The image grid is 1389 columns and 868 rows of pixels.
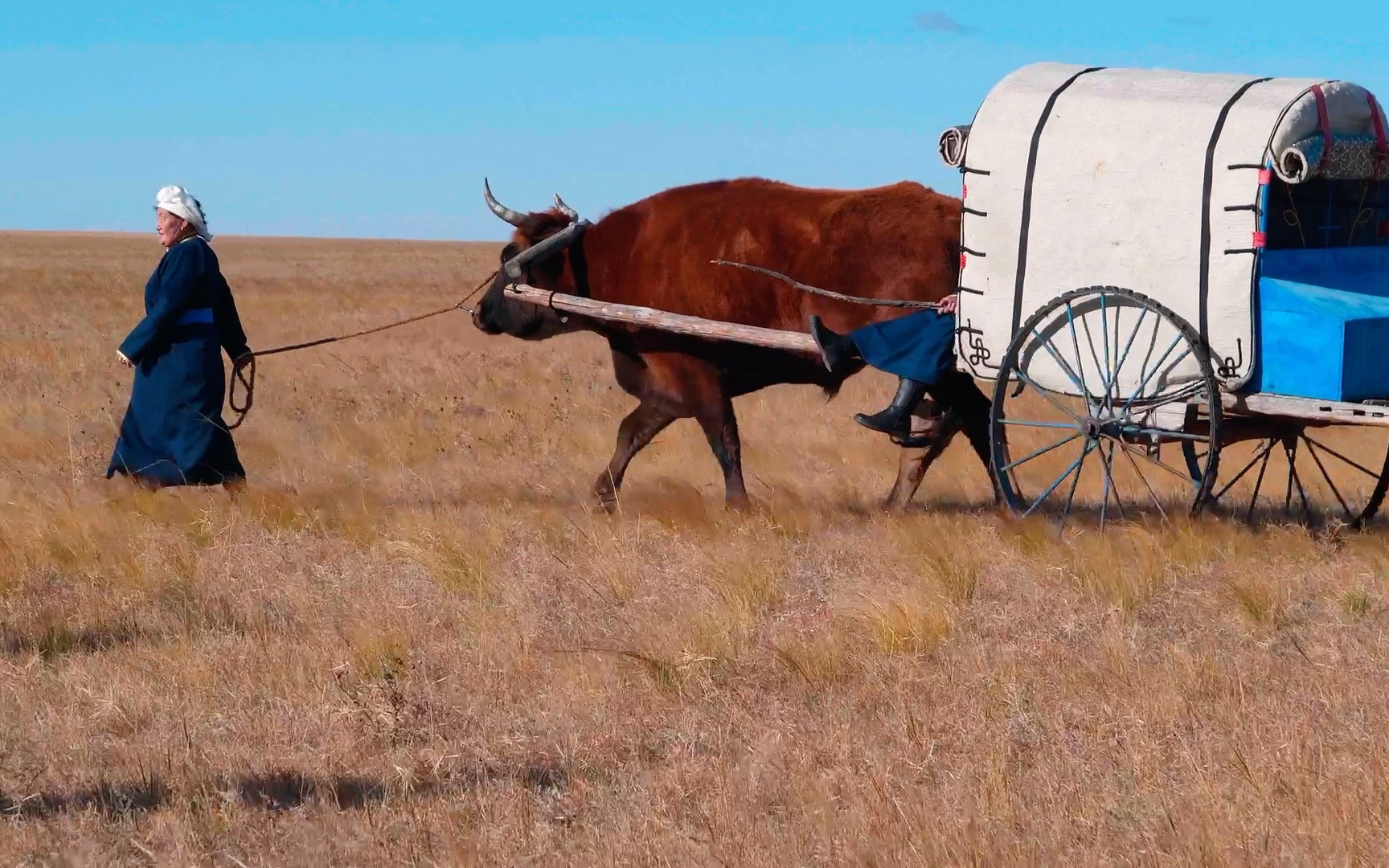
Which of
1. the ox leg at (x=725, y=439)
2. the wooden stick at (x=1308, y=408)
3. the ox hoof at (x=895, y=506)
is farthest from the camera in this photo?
the ox leg at (x=725, y=439)

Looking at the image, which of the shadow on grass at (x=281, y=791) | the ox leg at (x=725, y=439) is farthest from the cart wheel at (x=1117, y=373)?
the shadow on grass at (x=281, y=791)

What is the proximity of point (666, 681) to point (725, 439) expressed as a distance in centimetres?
401

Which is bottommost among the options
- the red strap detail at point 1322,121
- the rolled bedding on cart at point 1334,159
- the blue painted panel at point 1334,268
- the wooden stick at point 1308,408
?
the wooden stick at point 1308,408

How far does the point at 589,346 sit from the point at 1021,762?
65.6ft

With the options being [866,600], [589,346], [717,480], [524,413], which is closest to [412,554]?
[866,600]

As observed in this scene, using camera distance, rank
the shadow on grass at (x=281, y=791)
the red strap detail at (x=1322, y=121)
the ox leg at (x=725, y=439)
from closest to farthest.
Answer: the shadow on grass at (x=281, y=791)
the red strap detail at (x=1322, y=121)
the ox leg at (x=725, y=439)

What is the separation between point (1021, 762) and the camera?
4758 millimetres

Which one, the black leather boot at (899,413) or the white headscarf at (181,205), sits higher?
the white headscarf at (181,205)

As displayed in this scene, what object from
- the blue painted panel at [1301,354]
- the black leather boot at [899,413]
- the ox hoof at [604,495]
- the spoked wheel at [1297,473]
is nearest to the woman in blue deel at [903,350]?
the black leather boot at [899,413]

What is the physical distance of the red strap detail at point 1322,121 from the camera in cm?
662

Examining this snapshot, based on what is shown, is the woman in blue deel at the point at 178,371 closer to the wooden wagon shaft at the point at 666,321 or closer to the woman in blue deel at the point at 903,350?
the wooden wagon shaft at the point at 666,321

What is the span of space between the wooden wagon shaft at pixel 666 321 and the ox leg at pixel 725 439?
528 millimetres

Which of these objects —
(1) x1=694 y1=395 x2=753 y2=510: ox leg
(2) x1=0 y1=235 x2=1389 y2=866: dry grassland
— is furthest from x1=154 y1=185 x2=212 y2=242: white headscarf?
(1) x1=694 y1=395 x2=753 y2=510: ox leg

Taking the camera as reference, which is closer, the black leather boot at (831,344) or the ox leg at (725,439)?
the black leather boot at (831,344)
